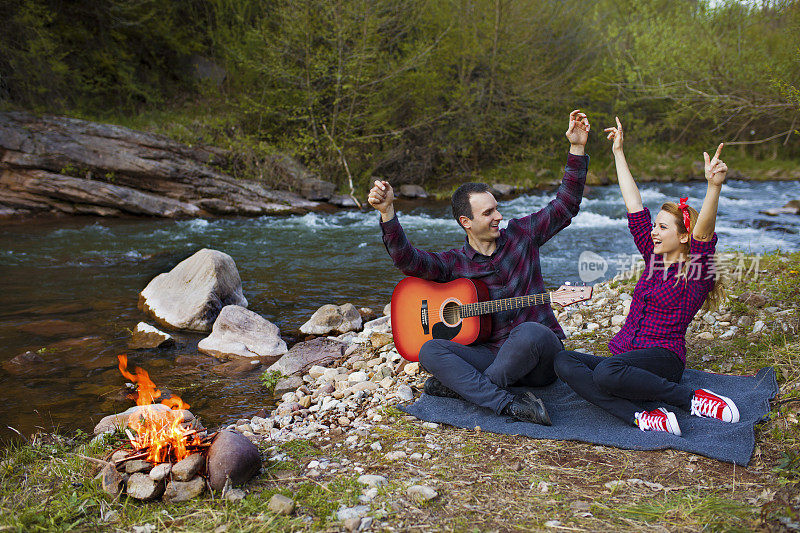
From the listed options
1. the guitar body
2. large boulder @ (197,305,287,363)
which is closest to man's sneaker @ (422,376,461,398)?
the guitar body

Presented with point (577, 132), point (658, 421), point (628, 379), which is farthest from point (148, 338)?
point (658, 421)

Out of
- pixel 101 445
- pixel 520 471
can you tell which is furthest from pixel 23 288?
pixel 520 471

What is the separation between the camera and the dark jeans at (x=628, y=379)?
329 cm

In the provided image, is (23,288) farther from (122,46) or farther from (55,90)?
(122,46)

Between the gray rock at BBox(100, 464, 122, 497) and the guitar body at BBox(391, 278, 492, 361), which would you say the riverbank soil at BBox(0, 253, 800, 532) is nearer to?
the gray rock at BBox(100, 464, 122, 497)

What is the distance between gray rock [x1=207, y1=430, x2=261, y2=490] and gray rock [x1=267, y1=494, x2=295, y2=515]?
28 centimetres

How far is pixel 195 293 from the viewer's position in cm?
686

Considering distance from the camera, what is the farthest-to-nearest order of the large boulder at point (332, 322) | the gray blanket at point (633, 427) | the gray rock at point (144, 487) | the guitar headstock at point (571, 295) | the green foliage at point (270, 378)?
the large boulder at point (332, 322)
the green foliage at point (270, 378)
the guitar headstock at point (571, 295)
the gray blanket at point (633, 427)
the gray rock at point (144, 487)

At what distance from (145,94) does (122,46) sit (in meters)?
1.82

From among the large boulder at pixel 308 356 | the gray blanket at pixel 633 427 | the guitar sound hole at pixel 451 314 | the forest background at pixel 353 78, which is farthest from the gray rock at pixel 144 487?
the forest background at pixel 353 78

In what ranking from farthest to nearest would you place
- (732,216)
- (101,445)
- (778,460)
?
(732,216)
(101,445)
(778,460)

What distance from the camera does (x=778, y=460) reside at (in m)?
2.90

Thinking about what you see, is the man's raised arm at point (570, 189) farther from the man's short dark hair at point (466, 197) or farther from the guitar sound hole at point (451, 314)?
the guitar sound hole at point (451, 314)

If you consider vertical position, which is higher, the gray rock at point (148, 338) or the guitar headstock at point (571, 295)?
the guitar headstock at point (571, 295)
